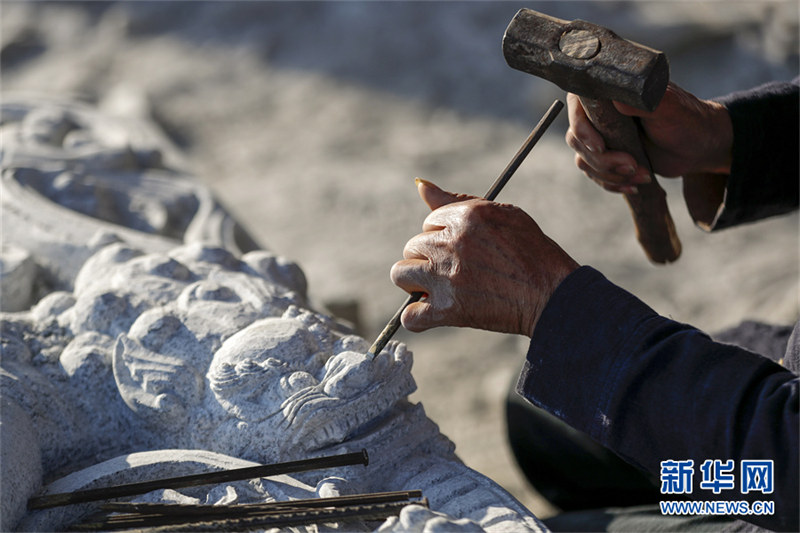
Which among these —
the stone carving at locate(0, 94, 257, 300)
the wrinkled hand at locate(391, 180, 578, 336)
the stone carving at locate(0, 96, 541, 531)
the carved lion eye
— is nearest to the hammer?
the wrinkled hand at locate(391, 180, 578, 336)

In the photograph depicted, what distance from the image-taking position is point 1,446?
3.89 feet

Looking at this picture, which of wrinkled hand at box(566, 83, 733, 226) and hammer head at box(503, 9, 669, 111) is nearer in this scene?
hammer head at box(503, 9, 669, 111)

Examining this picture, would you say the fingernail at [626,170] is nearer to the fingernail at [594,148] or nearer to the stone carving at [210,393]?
the fingernail at [594,148]

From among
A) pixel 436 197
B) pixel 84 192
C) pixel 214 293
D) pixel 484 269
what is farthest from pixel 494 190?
pixel 84 192

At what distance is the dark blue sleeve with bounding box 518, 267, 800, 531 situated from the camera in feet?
3.37

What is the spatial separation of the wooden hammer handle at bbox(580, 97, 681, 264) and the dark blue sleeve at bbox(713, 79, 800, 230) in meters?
0.15

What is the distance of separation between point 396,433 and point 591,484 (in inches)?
31.9

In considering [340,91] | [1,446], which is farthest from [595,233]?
[1,446]

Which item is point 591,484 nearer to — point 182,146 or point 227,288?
point 227,288

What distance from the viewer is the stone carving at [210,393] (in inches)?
48.7

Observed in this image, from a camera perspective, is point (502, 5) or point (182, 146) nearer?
point (182, 146)

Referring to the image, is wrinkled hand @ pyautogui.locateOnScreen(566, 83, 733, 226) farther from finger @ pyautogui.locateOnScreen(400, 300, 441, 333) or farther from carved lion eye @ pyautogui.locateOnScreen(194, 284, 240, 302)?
carved lion eye @ pyautogui.locateOnScreen(194, 284, 240, 302)

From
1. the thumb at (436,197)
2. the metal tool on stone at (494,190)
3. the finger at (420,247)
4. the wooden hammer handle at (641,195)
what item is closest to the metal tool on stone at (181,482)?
the metal tool on stone at (494,190)

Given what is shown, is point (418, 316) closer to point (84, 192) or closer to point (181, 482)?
point (181, 482)
